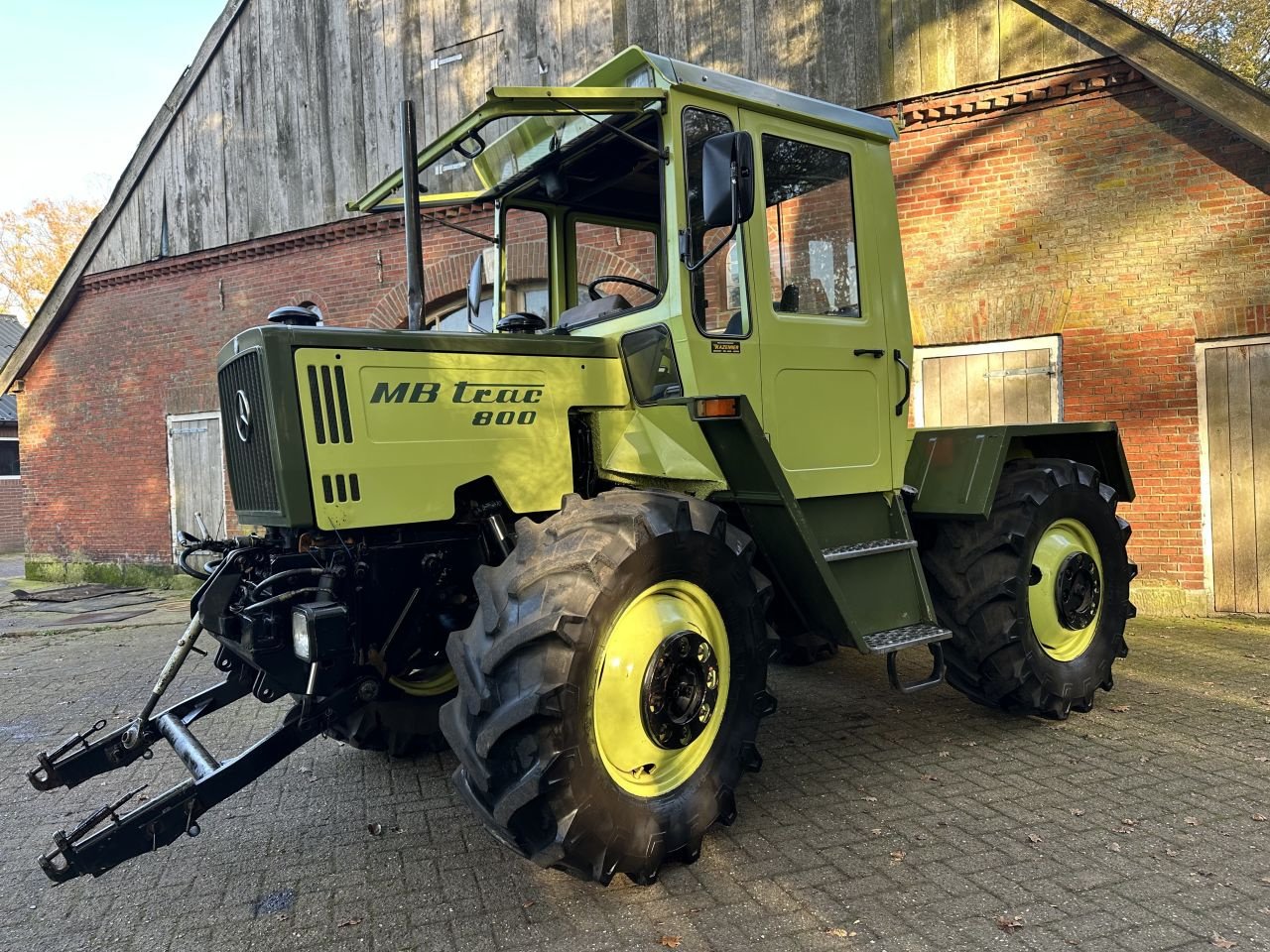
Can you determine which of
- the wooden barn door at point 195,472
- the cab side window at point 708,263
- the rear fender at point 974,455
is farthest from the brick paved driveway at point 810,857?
the wooden barn door at point 195,472

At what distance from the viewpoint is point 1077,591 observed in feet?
14.5

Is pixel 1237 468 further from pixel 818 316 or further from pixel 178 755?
pixel 178 755

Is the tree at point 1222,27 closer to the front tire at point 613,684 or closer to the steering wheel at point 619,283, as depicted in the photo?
the steering wheel at point 619,283

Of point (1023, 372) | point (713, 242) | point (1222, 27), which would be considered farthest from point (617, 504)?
point (1222, 27)

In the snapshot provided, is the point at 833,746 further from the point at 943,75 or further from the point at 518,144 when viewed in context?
the point at 943,75

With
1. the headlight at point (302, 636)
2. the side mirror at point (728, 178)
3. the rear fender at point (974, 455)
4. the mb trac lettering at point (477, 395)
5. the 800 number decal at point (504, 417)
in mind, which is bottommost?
the headlight at point (302, 636)

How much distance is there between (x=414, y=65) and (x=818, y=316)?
7.95 meters

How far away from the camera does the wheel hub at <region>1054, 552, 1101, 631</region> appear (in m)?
4.36

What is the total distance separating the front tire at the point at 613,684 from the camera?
2.55 metres

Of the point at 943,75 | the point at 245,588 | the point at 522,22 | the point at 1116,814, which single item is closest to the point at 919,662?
the point at 1116,814

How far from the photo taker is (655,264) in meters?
3.47

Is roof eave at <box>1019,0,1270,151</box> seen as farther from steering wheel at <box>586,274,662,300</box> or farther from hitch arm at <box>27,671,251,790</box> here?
hitch arm at <box>27,671,251,790</box>

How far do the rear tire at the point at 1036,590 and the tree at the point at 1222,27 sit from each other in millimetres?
13912

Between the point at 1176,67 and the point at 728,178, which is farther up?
the point at 1176,67
